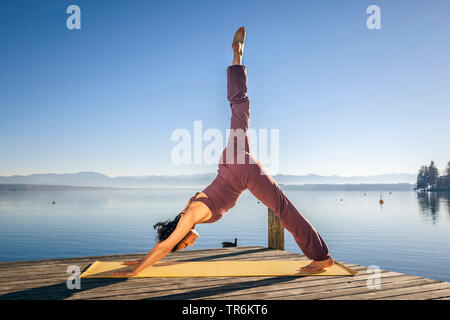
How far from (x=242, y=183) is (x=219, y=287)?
1098mm

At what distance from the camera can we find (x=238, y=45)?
165 inches

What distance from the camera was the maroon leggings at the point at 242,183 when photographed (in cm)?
384

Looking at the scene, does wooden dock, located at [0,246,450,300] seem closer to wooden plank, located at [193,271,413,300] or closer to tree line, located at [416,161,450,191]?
wooden plank, located at [193,271,413,300]

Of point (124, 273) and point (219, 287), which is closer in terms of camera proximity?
point (219, 287)

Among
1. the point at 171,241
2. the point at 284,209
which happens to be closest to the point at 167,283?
the point at 171,241

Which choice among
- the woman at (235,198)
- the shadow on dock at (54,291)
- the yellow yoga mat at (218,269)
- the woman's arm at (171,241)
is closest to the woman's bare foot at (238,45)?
the woman at (235,198)

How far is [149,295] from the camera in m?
3.06

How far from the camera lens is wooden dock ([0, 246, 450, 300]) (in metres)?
3.02

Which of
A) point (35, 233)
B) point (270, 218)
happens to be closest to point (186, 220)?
point (270, 218)

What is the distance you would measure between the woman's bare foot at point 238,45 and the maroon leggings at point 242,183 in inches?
6.9

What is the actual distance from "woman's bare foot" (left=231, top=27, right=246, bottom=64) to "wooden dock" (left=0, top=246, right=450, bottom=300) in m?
2.45

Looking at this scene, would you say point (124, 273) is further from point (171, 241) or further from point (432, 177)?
point (432, 177)
